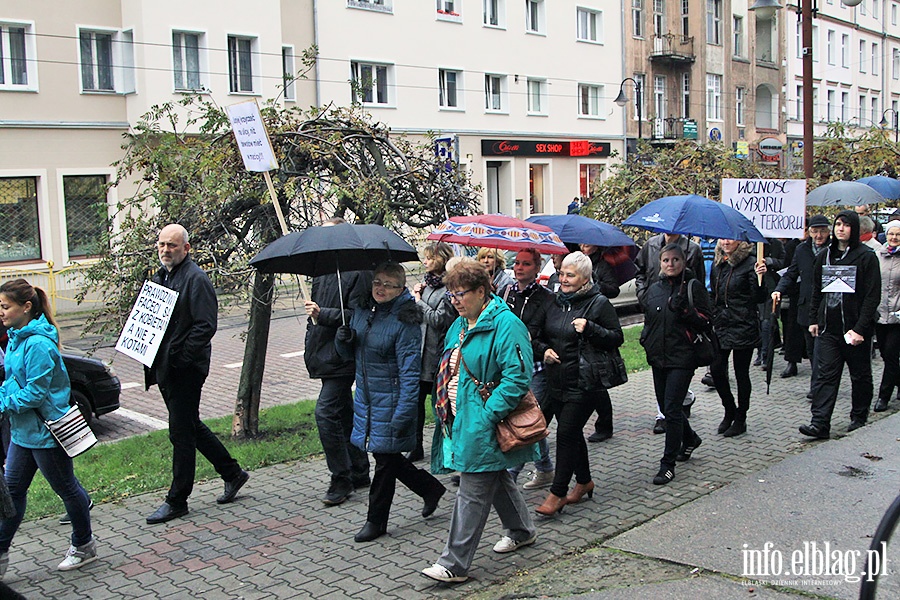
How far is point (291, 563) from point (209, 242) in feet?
11.7

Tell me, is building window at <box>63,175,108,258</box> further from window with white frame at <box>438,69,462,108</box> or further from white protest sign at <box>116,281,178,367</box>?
white protest sign at <box>116,281,178,367</box>

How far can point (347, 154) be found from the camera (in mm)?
8383

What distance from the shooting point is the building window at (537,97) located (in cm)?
3662

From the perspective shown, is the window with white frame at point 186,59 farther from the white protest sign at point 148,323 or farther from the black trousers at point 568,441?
the black trousers at point 568,441

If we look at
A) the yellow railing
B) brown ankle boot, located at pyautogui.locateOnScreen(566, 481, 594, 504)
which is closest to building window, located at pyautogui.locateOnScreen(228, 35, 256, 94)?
the yellow railing

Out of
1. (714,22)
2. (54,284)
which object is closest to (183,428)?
(54,284)

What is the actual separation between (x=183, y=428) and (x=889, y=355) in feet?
22.2

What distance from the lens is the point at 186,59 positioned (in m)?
25.2

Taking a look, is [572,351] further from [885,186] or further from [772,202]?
[885,186]

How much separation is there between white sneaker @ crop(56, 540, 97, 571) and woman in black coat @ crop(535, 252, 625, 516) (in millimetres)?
2802

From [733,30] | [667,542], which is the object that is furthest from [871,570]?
[733,30]

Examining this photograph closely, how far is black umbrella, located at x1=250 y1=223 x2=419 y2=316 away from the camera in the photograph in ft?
19.0

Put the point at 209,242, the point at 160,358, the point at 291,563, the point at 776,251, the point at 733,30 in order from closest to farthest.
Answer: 1. the point at 291,563
2. the point at 160,358
3. the point at 209,242
4. the point at 776,251
5. the point at 733,30

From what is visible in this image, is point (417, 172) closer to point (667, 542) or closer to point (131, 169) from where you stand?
point (131, 169)
